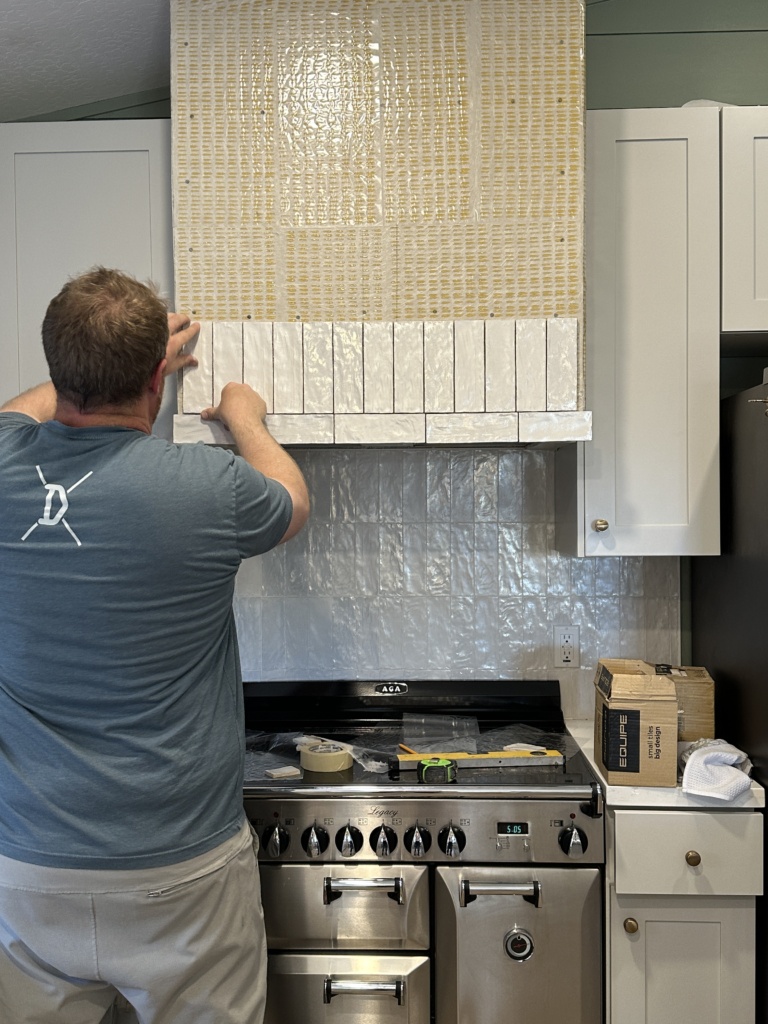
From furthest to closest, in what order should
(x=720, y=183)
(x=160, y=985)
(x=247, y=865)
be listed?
(x=720, y=183) < (x=247, y=865) < (x=160, y=985)

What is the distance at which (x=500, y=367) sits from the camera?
81.2 inches

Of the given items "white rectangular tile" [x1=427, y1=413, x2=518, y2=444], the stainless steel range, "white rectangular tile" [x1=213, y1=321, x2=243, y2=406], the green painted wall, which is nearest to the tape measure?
the stainless steel range

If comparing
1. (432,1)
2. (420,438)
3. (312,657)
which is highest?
(432,1)

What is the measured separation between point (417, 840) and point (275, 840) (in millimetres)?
306

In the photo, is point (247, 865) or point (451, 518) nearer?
point (247, 865)

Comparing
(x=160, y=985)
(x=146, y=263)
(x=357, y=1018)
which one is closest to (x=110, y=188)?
(x=146, y=263)

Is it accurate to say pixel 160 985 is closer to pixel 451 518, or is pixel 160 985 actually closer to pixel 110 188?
pixel 451 518

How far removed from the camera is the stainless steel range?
2.00 meters

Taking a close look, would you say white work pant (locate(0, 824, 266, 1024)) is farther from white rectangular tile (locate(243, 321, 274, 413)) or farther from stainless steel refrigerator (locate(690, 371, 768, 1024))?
stainless steel refrigerator (locate(690, 371, 768, 1024))

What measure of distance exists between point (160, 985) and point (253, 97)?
5.86 feet

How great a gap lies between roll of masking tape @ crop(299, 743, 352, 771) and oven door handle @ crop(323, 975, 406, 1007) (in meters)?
0.43

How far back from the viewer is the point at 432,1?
2.07 meters

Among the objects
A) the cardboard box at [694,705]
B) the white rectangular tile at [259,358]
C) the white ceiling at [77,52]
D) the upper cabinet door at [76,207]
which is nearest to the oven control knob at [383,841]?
the cardboard box at [694,705]

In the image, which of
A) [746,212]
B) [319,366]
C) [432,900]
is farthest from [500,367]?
[432,900]
